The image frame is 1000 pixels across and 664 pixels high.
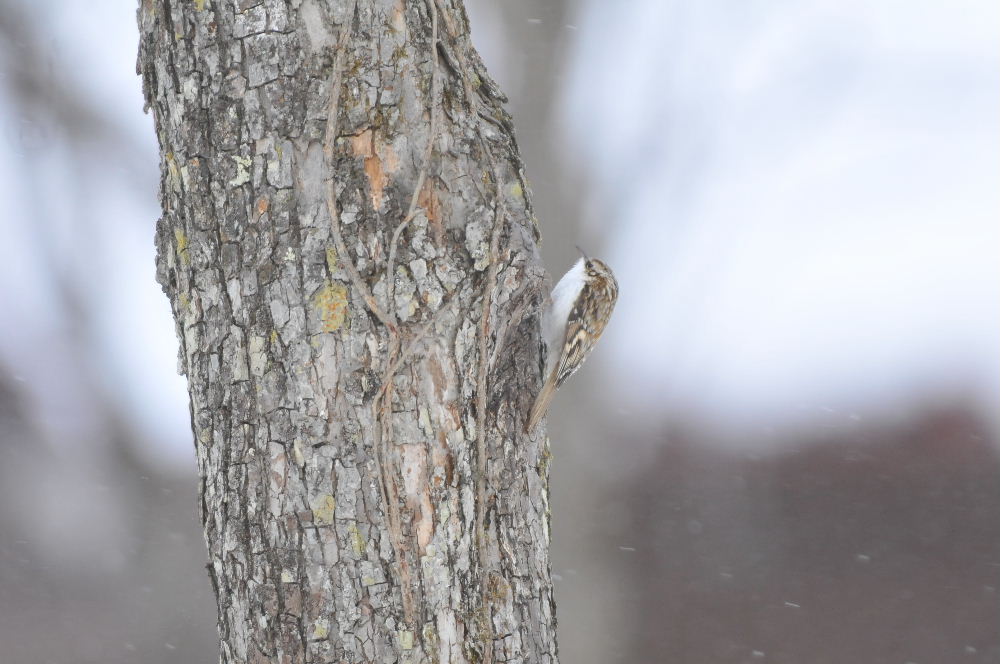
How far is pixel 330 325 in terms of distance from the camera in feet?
3.79

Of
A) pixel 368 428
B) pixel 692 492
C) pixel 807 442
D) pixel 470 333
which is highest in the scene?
pixel 470 333

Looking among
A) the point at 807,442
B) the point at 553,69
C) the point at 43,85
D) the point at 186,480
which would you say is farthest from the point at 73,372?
the point at 807,442

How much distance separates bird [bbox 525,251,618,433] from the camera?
191 centimetres

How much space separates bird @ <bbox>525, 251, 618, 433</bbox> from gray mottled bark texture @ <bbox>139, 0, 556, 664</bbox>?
0.51 m

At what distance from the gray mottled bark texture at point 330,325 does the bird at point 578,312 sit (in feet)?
1.67

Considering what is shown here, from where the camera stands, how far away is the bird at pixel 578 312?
1.91 metres

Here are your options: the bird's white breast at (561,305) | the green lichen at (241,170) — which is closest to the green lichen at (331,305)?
the green lichen at (241,170)

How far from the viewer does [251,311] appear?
1.17 metres

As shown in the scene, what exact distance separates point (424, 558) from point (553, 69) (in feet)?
7.69

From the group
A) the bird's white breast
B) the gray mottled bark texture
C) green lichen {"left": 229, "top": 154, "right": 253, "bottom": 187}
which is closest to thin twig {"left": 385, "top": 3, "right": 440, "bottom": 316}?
the gray mottled bark texture

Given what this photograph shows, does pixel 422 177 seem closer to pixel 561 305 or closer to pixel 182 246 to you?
pixel 182 246

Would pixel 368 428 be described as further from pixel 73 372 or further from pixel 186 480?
pixel 73 372

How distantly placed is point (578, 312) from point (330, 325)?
3.58 ft

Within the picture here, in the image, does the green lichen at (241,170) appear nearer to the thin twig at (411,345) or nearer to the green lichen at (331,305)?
the green lichen at (331,305)
